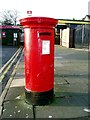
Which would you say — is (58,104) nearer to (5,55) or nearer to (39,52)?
(39,52)

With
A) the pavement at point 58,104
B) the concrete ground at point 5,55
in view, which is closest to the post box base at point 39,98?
the pavement at point 58,104

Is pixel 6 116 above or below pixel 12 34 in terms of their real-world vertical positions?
below

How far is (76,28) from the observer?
30000 millimetres

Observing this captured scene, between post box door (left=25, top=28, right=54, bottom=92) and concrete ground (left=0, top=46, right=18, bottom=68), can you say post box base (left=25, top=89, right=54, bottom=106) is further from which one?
concrete ground (left=0, top=46, right=18, bottom=68)

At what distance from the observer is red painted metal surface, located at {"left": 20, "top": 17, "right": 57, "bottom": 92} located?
541 cm

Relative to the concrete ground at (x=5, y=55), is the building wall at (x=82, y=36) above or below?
above

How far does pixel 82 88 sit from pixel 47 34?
227cm

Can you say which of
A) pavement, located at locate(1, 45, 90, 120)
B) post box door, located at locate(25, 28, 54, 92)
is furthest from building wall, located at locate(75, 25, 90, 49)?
post box door, located at locate(25, 28, 54, 92)

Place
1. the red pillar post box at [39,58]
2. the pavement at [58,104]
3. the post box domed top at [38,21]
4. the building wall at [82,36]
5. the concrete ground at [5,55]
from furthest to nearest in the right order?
the building wall at [82,36], the concrete ground at [5,55], the red pillar post box at [39,58], the post box domed top at [38,21], the pavement at [58,104]

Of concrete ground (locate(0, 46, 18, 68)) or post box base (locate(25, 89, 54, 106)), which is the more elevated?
concrete ground (locate(0, 46, 18, 68))

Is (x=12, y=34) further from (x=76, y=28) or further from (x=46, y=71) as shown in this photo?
(x=46, y=71)

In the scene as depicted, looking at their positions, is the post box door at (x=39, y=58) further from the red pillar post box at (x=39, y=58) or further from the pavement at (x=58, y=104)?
the pavement at (x=58, y=104)

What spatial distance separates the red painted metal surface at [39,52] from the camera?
5410 millimetres

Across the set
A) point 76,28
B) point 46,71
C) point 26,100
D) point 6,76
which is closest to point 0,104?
point 26,100
